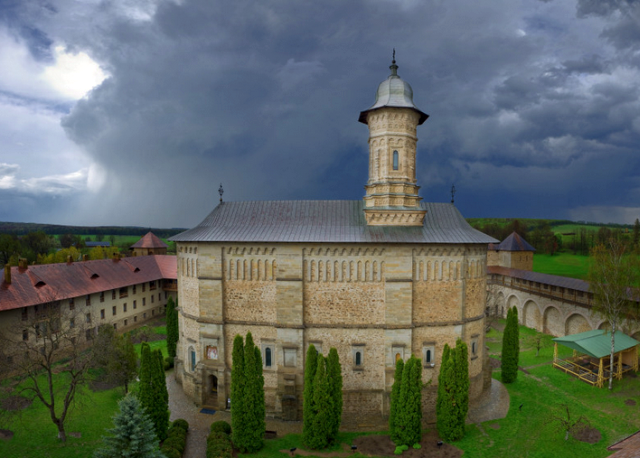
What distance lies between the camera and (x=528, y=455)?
17.5 m

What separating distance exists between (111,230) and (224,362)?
170 meters

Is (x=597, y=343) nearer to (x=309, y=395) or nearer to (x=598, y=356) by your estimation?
(x=598, y=356)

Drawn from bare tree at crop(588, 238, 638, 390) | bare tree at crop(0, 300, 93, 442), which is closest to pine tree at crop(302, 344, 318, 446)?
bare tree at crop(0, 300, 93, 442)

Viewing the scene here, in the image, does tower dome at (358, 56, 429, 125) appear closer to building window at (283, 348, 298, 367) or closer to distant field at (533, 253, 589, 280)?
building window at (283, 348, 298, 367)

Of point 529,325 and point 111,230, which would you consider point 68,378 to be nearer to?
point 529,325

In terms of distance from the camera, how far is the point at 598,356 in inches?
966

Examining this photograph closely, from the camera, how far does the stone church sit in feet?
69.4

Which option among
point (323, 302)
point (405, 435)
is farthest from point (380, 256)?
point (405, 435)

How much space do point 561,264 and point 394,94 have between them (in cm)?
5755

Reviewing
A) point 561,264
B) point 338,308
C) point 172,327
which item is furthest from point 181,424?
point 561,264

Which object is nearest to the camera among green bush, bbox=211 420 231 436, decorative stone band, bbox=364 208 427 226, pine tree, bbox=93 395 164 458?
pine tree, bbox=93 395 164 458

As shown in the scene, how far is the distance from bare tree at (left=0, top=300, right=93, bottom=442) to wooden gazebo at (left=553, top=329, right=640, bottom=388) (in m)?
31.8

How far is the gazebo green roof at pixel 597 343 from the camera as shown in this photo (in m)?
25.0

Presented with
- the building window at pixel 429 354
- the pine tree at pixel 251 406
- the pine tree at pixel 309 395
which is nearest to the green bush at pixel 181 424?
the pine tree at pixel 251 406
